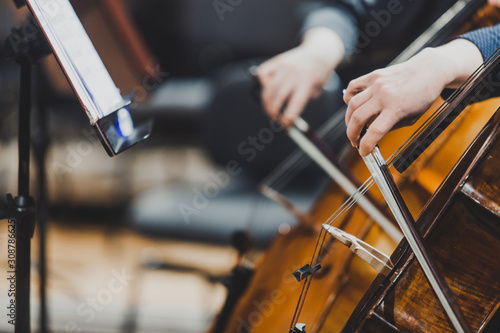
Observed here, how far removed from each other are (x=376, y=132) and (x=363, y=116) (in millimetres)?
34

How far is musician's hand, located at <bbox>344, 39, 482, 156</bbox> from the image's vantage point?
0.73 m

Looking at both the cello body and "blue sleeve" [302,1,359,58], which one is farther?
"blue sleeve" [302,1,359,58]

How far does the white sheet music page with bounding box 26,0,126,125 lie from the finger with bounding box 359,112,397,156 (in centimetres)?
40

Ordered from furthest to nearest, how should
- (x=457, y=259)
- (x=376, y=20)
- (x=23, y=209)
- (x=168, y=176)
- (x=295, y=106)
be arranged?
(x=168, y=176), (x=376, y=20), (x=295, y=106), (x=23, y=209), (x=457, y=259)

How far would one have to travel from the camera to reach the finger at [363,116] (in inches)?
28.9

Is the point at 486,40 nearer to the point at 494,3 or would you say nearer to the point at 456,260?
the point at 494,3

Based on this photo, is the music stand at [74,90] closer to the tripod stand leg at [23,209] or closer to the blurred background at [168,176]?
the tripod stand leg at [23,209]

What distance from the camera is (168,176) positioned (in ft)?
6.84

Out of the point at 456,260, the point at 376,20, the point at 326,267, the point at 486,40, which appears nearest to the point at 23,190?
the point at 326,267

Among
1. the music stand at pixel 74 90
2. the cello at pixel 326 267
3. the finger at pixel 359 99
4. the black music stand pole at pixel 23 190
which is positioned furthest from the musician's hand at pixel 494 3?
the black music stand pole at pixel 23 190

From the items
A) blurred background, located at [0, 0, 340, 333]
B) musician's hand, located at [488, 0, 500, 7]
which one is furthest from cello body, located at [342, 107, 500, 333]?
blurred background, located at [0, 0, 340, 333]

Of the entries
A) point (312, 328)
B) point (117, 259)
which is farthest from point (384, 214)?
point (117, 259)

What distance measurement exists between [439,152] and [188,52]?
4.14 feet

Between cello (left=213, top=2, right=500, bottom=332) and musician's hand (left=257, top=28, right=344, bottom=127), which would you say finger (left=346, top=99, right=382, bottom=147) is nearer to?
cello (left=213, top=2, right=500, bottom=332)
